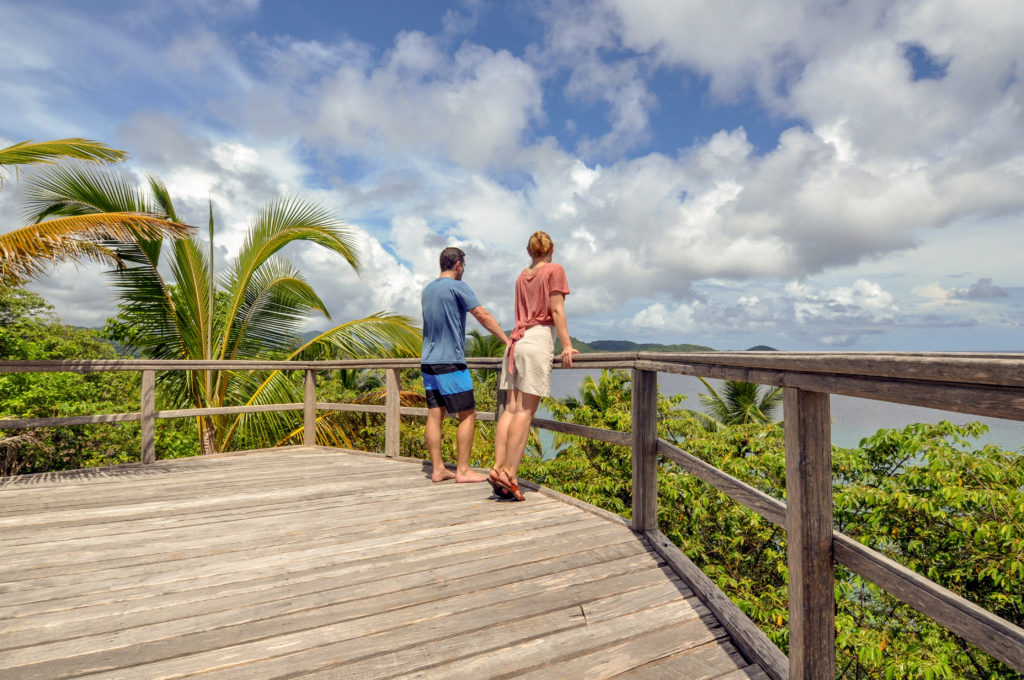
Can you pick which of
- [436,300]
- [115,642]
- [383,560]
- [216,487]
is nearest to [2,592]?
[115,642]

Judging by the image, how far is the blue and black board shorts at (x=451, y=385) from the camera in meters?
3.96

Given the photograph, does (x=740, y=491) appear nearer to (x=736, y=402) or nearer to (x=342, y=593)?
(x=342, y=593)

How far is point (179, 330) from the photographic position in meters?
7.70

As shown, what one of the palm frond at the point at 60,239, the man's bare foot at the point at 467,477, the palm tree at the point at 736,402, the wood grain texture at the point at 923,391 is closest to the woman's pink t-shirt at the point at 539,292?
the man's bare foot at the point at 467,477

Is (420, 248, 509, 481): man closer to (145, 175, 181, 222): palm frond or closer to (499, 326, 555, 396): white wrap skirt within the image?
(499, 326, 555, 396): white wrap skirt

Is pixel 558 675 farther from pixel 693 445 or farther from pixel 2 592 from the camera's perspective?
pixel 693 445

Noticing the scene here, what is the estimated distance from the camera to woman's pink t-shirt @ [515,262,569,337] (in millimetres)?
3279

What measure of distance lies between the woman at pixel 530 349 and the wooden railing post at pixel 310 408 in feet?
11.0

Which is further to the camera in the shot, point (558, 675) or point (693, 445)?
point (693, 445)

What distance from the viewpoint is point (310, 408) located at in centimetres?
626

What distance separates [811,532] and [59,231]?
5.40 m

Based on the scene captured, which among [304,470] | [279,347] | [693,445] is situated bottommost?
[693,445]

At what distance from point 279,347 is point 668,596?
761 cm

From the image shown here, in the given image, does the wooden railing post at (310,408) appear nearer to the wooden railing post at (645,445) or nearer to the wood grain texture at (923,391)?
the wooden railing post at (645,445)
